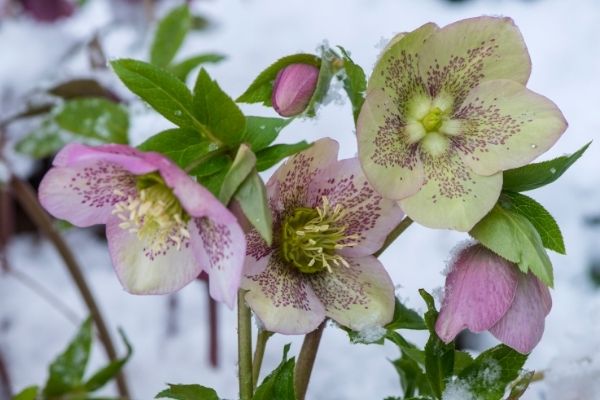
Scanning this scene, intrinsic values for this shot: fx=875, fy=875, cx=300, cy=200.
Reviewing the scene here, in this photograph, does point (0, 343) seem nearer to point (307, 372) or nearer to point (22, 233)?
point (22, 233)

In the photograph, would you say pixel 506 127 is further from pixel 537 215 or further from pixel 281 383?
pixel 281 383

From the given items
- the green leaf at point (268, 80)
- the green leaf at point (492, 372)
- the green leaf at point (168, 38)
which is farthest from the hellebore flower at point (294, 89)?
the green leaf at point (168, 38)

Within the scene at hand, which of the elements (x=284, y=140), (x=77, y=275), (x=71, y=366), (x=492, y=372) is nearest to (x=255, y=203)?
(x=492, y=372)

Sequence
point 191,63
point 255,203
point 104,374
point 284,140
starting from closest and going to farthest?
point 255,203
point 104,374
point 191,63
point 284,140

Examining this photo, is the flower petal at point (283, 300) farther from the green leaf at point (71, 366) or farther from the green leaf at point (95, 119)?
the green leaf at point (95, 119)

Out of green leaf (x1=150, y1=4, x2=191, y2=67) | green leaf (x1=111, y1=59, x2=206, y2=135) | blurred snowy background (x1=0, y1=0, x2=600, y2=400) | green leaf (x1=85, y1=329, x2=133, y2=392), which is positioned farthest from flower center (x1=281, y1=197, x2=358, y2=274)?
green leaf (x1=150, y1=4, x2=191, y2=67)

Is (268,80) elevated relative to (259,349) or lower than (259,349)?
elevated
